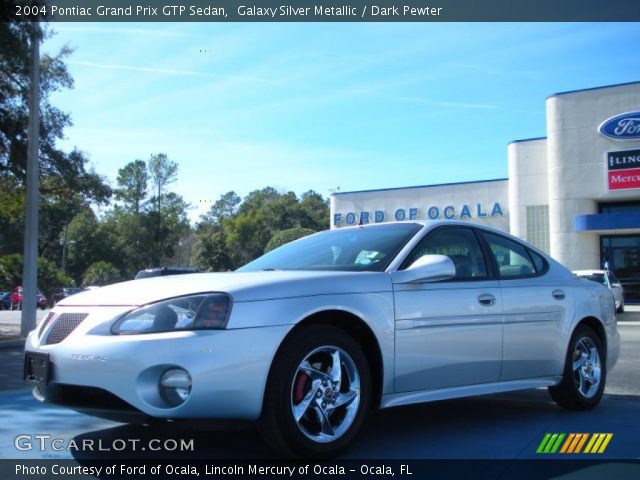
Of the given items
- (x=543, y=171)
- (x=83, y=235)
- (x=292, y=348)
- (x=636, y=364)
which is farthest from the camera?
(x=83, y=235)

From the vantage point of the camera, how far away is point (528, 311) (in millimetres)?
5617

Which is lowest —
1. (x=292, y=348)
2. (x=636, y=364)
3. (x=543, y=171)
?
→ (x=636, y=364)

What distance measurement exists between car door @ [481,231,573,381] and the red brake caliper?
186 centimetres

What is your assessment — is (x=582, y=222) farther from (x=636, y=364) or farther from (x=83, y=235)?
(x=83, y=235)

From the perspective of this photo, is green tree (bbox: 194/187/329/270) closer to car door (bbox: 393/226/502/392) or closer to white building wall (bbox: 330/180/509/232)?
white building wall (bbox: 330/180/509/232)

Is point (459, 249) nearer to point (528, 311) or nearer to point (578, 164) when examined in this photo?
point (528, 311)

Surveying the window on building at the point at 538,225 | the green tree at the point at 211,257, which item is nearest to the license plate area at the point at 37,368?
the window on building at the point at 538,225

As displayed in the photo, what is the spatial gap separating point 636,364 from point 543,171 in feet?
79.0

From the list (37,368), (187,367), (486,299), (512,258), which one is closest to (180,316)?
(187,367)

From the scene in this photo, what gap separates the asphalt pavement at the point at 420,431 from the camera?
4559 mm

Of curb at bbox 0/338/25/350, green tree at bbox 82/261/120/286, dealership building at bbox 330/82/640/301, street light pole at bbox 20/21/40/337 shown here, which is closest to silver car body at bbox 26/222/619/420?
curb at bbox 0/338/25/350

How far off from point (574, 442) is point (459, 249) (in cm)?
164

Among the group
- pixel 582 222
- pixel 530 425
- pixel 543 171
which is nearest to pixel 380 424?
pixel 530 425

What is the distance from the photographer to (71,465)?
428 cm
